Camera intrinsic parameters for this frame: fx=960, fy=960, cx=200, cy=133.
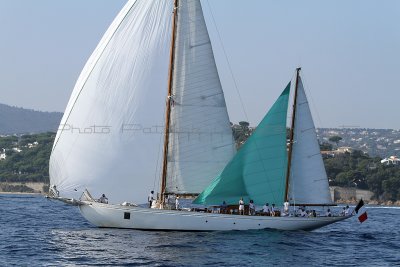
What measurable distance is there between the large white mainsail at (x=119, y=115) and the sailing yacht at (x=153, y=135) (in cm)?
5

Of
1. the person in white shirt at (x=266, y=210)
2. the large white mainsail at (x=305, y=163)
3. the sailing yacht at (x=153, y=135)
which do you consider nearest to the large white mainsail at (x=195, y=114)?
the sailing yacht at (x=153, y=135)

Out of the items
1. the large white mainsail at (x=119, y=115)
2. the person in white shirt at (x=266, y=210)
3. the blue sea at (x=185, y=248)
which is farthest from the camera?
the person in white shirt at (x=266, y=210)

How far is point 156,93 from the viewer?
161ft

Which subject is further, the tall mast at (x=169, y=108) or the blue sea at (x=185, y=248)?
the tall mast at (x=169, y=108)

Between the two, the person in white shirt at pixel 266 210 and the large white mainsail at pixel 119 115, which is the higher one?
the large white mainsail at pixel 119 115

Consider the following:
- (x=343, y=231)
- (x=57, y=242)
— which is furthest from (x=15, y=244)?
(x=343, y=231)

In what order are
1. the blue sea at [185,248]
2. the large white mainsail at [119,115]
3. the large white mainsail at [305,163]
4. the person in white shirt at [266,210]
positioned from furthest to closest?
the large white mainsail at [305,163] < the person in white shirt at [266,210] < the large white mainsail at [119,115] < the blue sea at [185,248]

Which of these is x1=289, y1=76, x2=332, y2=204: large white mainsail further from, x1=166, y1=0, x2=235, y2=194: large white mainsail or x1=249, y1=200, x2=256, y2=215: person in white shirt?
x1=166, y1=0, x2=235, y2=194: large white mainsail

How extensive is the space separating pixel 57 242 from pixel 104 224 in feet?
16.2

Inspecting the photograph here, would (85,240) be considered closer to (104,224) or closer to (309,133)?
(104,224)

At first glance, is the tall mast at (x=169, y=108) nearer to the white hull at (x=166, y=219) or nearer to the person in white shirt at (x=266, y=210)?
the white hull at (x=166, y=219)

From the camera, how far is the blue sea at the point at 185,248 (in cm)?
3916

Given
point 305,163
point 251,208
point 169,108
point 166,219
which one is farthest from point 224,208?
point 169,108

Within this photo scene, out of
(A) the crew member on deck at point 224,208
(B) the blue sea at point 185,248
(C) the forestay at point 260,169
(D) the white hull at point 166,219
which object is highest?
(C) the forestay at point 260,169
